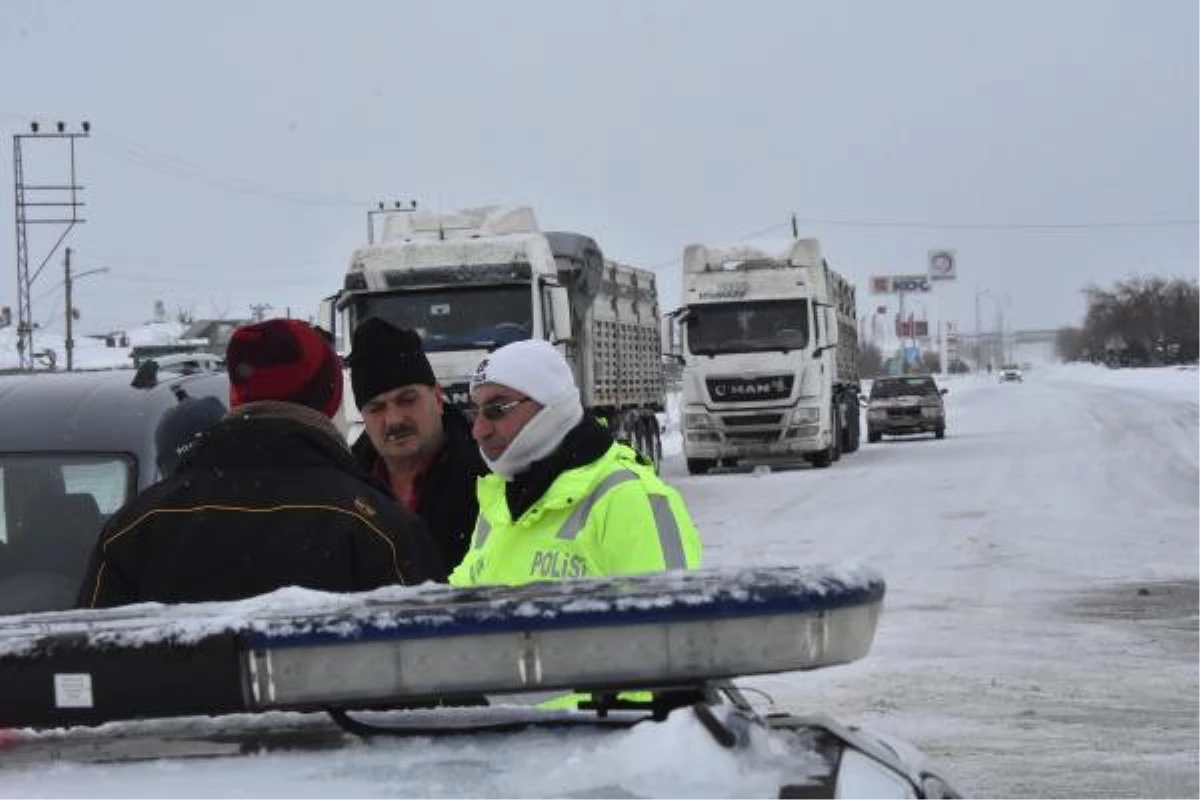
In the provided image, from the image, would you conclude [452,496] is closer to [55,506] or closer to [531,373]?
[531,373]

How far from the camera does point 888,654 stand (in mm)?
10125

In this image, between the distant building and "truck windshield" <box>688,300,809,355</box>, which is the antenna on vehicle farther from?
"truck windshield" <box>688,300,809,355</box>

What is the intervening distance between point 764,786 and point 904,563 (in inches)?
520

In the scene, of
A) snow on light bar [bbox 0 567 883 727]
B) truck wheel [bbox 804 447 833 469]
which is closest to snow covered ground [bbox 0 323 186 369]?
truck wheel [bbox 804 447 833 469]

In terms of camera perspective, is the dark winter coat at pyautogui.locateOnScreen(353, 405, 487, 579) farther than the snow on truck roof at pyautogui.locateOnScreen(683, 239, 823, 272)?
No

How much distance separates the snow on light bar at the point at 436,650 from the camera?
209 centimetres

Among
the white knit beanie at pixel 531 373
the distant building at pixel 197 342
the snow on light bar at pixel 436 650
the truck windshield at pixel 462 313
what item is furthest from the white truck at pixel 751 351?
the snow on light bar at pixel 436 650

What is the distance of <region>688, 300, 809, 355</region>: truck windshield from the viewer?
1128 inches

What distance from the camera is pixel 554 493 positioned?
3904 millimetres

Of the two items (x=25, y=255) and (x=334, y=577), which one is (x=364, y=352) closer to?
(x=334, y=577)

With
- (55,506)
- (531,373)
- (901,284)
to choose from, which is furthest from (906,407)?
(901,284)

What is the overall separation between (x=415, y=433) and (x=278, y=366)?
1499mm

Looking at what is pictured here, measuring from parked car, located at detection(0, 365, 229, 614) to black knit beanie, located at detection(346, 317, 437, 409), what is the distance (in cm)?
103

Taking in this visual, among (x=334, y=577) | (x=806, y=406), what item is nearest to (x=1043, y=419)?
(x=806, y=406)
